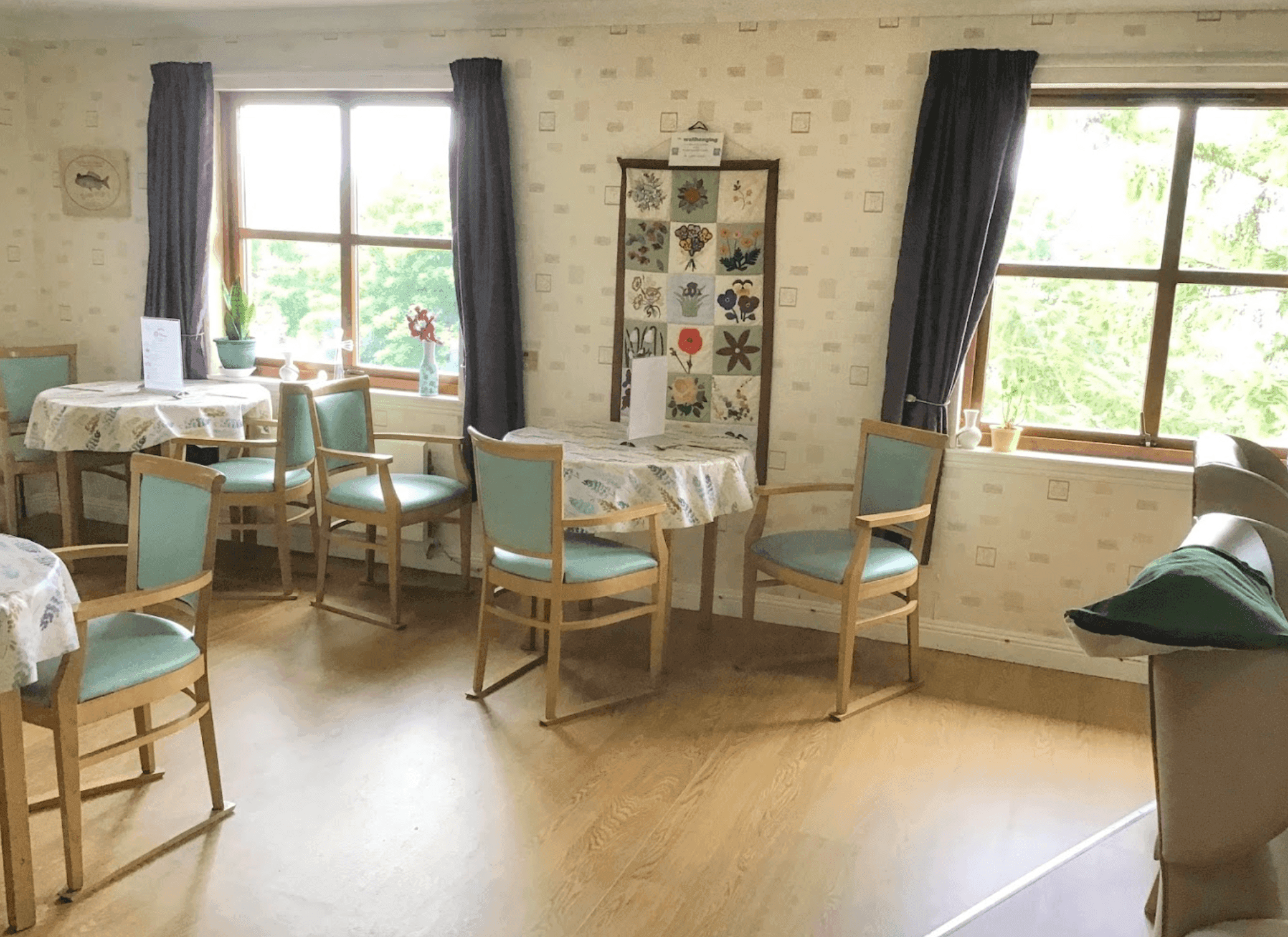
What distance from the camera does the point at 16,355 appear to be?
16.2ft

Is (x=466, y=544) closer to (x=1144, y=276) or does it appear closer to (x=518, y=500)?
(x=518, y=500)

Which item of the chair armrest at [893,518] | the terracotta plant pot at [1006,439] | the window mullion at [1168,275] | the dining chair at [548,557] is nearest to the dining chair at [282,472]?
the dining chair at [548,557]

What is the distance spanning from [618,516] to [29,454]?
9.65 feet

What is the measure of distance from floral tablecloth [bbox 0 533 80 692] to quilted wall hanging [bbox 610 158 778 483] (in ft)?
8.13

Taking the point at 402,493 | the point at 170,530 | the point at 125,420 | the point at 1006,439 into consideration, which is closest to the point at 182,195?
the point at 125,420

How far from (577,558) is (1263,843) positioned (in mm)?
2382

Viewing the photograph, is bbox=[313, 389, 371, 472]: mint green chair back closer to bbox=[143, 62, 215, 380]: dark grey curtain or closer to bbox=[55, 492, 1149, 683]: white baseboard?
bbox=[143, 62, 215, 380]: dark grey curtain

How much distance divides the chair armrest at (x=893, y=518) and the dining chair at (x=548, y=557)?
2.18ft

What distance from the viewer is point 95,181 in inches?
205

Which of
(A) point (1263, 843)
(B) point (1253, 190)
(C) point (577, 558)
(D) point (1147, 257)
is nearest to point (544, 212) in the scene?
(C) point (577, 558)

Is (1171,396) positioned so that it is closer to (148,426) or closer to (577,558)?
(577,558)

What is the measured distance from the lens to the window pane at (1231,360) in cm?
383

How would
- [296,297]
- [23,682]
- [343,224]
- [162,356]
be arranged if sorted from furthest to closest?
1. [296,297]
2. [343,224]
3. [162,356]
4. [23,682]

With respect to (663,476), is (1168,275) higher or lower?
higher
